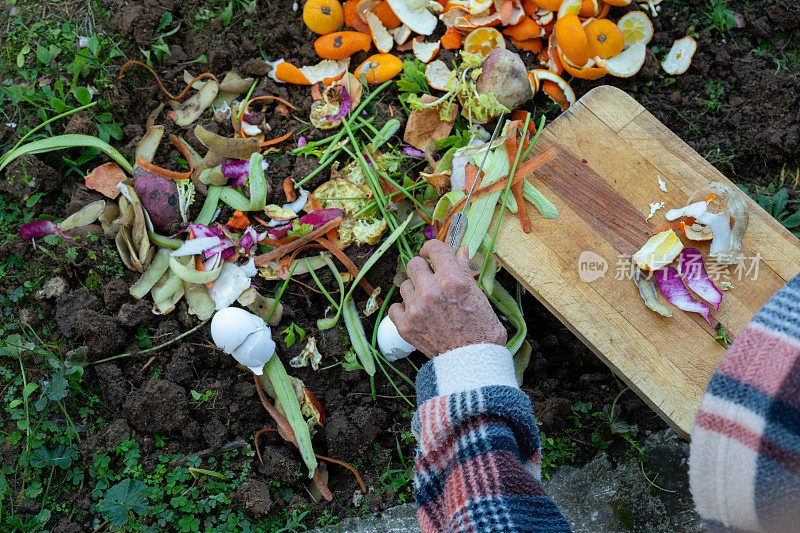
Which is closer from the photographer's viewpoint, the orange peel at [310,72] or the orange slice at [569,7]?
the orange slice at [569,7]

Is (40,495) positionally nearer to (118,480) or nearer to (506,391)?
(118,480)

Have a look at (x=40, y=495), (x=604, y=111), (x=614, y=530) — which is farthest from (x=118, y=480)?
(x=604, y=111)

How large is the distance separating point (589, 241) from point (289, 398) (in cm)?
118

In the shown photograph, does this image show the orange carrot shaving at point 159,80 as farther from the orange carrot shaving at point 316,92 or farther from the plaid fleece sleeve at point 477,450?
the plaid fleece sleeve at point 477,450

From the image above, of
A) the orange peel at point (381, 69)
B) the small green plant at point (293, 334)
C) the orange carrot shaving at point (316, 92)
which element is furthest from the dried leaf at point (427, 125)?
the small green plant at point (293, 334)

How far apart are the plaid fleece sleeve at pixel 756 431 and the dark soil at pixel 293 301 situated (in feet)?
3.34

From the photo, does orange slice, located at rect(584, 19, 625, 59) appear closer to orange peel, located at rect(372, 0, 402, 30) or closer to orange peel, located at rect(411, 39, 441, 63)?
orange peel, located at rect(411, 39, 441, 63)

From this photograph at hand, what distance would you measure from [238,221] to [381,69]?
89cm

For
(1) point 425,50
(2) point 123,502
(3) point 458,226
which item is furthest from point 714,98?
(2) point 123,502

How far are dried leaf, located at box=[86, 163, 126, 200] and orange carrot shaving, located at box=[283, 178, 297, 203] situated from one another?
66 cm

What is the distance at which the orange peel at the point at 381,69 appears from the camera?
97.3 inches

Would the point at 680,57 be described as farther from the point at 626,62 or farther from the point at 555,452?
the point at 555,452

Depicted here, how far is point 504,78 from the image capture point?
220 cm

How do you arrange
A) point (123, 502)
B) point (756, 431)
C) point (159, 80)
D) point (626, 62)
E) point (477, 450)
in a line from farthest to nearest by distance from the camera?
point (159, 80) < point (626, 62) < point (123, 502) < point (477, 450) < point (756, 431)
